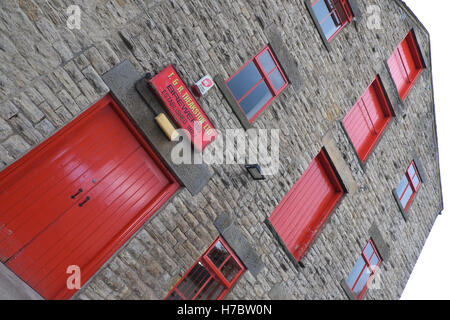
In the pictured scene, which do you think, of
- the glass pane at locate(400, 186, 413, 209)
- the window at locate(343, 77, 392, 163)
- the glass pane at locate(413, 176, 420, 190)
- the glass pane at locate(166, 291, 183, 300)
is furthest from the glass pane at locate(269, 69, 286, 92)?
the glass pane at locate(413, 176, 420, 190)

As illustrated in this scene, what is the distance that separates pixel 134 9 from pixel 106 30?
61cm

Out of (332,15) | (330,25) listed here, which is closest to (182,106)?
(330,25)

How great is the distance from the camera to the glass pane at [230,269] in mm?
5855

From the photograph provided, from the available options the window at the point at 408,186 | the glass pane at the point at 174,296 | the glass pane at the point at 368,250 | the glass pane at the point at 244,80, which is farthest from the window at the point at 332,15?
the glass pane at the point at 174,296

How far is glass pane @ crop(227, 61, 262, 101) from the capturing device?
6.25 metres

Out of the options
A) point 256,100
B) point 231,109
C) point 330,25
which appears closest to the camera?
point 231,109

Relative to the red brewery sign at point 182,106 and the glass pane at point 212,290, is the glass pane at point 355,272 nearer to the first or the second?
the glass pane at point 212,290

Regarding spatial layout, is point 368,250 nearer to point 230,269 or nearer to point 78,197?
point 230,269

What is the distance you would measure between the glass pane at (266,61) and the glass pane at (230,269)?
12.7ft

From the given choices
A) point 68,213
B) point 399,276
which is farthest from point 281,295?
point 399,276

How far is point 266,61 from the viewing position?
22.1ft

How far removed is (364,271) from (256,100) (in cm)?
564

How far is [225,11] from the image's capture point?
19.7ft
